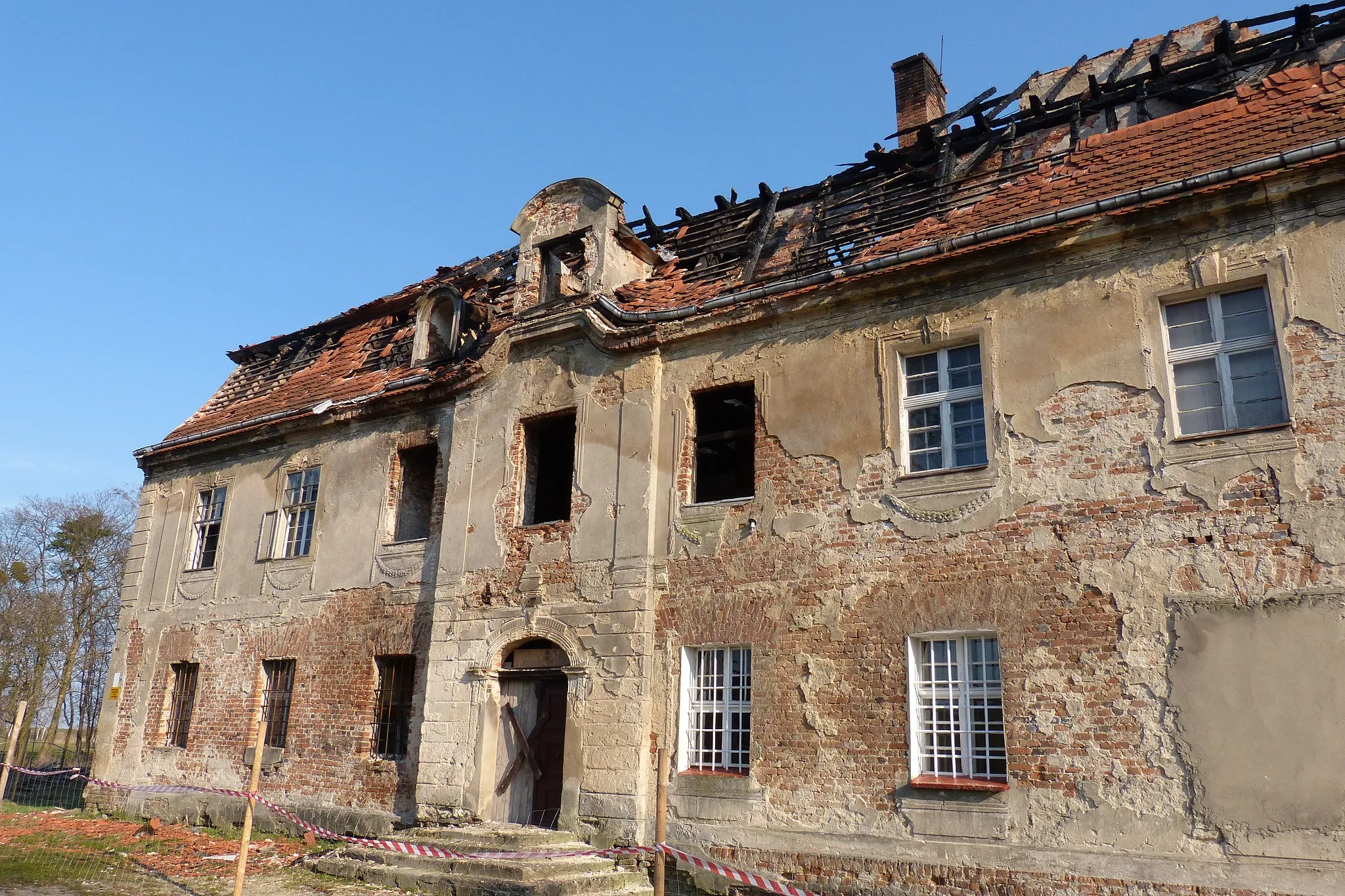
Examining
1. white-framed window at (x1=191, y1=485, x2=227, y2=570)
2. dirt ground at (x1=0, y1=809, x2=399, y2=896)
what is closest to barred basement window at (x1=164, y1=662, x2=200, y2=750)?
dirt ground at (x1=0, y1=809, x2=399, y2=896)

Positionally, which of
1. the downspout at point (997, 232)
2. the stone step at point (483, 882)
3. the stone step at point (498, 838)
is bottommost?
the stone step at point (483, 882)

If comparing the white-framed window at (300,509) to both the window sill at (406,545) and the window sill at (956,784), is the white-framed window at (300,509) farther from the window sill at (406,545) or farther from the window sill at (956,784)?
the window sill at (956,784)

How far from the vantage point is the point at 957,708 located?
8992 millimetres

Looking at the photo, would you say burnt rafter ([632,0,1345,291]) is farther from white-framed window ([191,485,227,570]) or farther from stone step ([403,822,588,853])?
white-framed window ([191,485,227,570])

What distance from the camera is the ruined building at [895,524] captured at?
799cm

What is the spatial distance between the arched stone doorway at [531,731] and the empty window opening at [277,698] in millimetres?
4275

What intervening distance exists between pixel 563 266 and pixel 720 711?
660 cm

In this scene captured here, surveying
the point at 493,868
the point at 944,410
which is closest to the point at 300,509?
the point at 493,868

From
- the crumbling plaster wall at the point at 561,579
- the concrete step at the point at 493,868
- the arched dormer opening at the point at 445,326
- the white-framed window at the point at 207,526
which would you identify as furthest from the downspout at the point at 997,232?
the white-framed window at the point at 207,526

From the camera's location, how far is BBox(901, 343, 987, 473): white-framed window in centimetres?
968

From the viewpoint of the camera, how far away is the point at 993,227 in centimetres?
970

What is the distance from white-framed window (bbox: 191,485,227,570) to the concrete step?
7.18m

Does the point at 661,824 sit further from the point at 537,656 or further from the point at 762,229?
the point at 762,229

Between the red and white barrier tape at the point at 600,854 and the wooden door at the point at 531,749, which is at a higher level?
the wooden door at the point at 531,749
